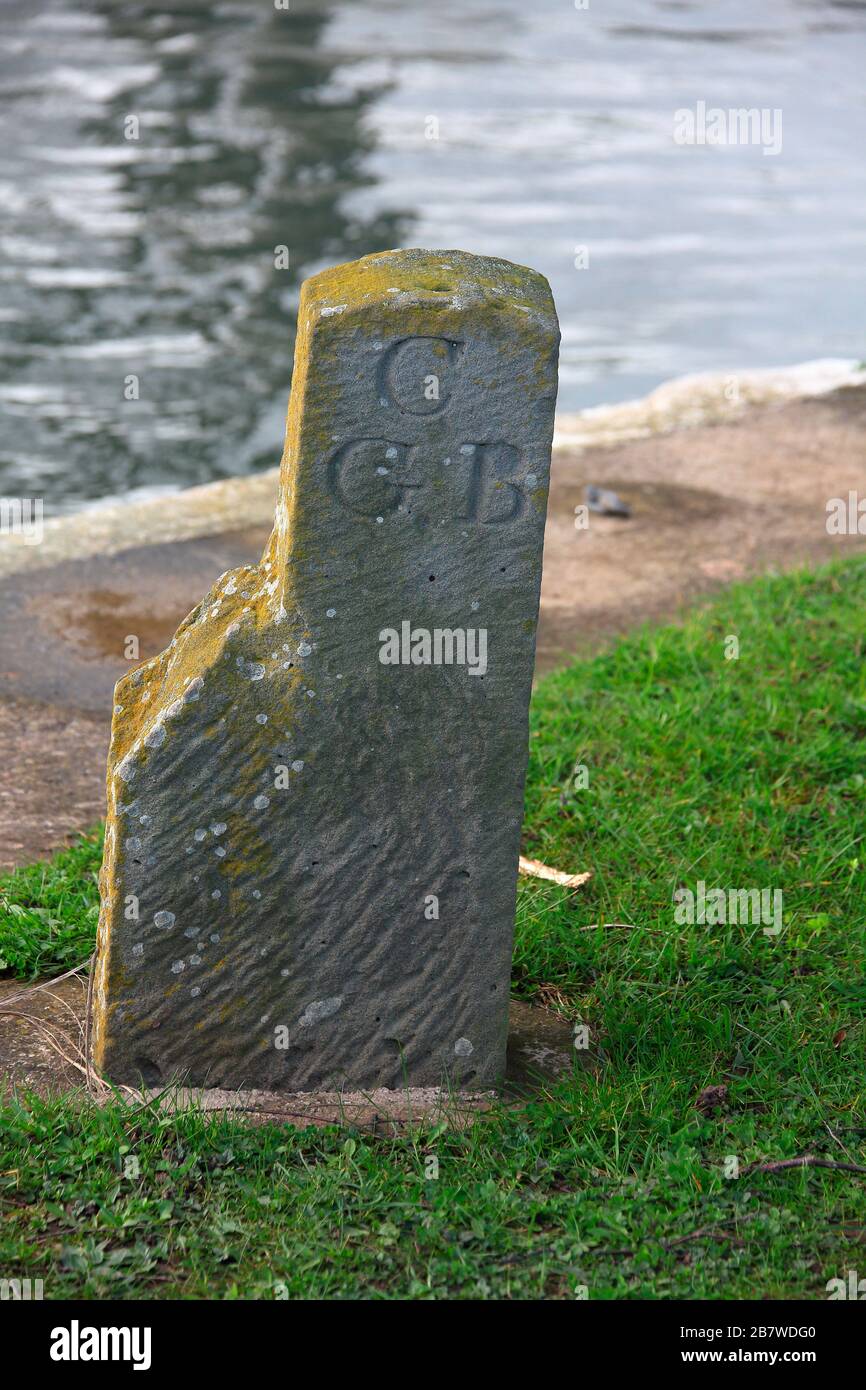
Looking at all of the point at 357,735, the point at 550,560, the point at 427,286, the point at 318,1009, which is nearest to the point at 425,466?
the point at 427,286

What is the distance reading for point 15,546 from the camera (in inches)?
270

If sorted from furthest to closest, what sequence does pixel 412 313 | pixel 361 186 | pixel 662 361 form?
1. pixel 361 186
2. pixel 662 361
3. pixel 412 313

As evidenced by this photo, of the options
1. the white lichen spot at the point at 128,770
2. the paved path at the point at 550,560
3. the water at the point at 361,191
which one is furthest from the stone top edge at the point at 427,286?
the water at the point at 361,191

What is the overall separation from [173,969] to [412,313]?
1440mm

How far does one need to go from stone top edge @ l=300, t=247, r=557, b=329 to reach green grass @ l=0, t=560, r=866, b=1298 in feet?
5.43

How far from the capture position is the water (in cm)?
1046

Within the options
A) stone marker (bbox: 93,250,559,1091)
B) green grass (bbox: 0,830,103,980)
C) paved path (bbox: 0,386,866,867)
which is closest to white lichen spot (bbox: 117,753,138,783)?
stone marker (bbox: 93,250,559,1091)

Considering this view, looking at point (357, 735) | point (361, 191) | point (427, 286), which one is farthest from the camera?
point (361, 191)

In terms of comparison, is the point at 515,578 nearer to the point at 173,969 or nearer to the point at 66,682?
the point at 173,969

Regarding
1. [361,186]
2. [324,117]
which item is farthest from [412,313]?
[324,117]

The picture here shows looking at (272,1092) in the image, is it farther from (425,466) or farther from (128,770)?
(425,466)

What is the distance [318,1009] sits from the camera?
3270 millimetres

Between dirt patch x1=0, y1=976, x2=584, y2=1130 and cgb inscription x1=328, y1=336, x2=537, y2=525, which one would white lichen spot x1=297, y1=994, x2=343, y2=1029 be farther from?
cgb inscription x1=328, y1=336, x2=537, y2=525

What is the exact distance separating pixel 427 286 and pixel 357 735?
36.1 inches
